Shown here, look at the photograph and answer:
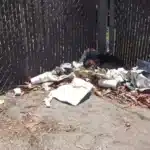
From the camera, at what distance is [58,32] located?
4.91 meters

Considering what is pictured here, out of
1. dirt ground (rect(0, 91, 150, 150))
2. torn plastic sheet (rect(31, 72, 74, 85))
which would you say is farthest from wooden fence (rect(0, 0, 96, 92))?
dirt ground (rect(0, 91, 150, 150))

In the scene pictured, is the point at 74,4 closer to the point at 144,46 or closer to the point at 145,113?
the point at 144,46

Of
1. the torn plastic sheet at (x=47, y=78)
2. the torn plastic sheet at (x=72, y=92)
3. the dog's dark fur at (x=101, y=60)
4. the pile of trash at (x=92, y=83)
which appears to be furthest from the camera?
the dog's dark fur at (x=101, y=60)

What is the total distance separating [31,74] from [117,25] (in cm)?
177

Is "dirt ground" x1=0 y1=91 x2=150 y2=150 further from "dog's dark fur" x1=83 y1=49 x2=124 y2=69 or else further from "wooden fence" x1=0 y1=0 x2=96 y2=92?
"dog's dark fur" x1=83 y1=49 x2=124 y2=69

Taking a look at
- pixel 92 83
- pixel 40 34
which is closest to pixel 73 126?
pixel 92 83

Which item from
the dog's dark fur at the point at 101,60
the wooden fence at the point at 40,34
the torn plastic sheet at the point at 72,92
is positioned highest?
the wooden fence at the point at 40,34

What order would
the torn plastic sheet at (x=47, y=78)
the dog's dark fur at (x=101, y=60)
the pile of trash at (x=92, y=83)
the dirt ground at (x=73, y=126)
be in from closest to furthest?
the dirt ground at (x=73, y=126)
the pile of trash at (x=92, y=83)
the torn plastic sheet at (x=47, y=78)
the dog's dark fur at (x=101, y=60)

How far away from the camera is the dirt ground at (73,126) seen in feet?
10.8

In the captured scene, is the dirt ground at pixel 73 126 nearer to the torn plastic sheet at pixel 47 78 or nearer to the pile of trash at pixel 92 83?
the pile of trash at pixel 92 83

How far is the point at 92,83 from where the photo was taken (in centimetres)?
461

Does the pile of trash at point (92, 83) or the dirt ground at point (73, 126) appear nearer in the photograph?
the dirt ground at point (73, 126)

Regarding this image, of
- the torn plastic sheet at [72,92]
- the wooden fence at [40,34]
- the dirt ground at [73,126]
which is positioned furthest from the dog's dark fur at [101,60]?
the dirt ground at [73,126]

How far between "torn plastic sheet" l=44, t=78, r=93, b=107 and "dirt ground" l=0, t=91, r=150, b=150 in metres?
0.08
